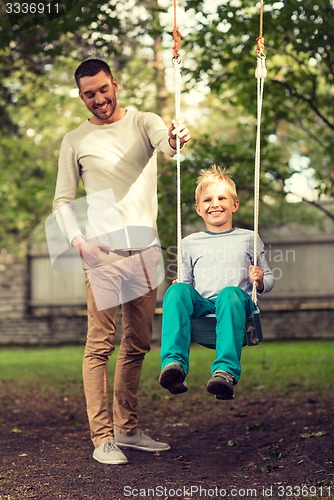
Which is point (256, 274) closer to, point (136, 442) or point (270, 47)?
point (136, 442)

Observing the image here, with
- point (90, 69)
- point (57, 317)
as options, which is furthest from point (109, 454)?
point (57, 317)

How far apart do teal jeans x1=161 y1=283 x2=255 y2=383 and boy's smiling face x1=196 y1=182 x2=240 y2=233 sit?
18.7 inches

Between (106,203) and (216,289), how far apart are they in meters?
0.79

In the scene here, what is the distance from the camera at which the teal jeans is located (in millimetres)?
3895

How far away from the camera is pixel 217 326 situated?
157 inches

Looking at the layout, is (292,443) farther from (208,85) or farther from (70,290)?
(70,290)

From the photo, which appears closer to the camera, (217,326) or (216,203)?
(217,326)

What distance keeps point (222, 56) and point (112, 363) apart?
4.93 metres

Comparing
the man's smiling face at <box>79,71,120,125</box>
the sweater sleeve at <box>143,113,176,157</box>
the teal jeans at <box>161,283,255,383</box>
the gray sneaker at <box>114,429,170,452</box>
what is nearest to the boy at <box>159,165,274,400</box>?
the teal jeans at <box>161,283,255,383</box>

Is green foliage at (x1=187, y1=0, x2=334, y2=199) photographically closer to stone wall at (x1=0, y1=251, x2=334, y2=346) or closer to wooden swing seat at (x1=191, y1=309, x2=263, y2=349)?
wooden swing seat at (x1=191, y1=309, x2=263, y2=349)

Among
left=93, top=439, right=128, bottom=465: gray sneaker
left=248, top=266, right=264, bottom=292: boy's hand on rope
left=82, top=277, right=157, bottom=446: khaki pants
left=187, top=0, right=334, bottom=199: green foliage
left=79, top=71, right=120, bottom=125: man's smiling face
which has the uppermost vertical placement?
left=187, top=0, right=334, bottom=199: green foliage

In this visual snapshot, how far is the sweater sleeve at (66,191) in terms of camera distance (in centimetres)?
453

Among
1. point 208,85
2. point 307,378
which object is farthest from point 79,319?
point 208,85

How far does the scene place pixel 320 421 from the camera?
584 centimetres
